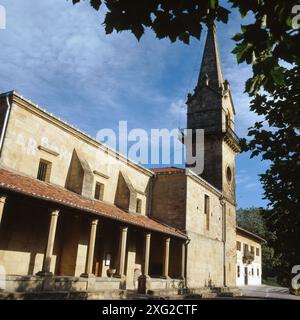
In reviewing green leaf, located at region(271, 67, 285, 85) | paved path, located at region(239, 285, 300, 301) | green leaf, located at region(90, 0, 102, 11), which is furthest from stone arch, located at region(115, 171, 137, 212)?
green leaf, located at region(271, 67, 285, 85)

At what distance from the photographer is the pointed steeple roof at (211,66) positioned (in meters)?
32.9

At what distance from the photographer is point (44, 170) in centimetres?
1681

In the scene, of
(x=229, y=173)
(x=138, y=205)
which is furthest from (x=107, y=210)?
(x=229, y=173)

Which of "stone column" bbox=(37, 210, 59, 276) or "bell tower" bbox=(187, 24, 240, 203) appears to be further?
"bell tower" bbox=(187, 24, 240, 203)

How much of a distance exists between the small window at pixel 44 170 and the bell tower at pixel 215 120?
54.6 feet

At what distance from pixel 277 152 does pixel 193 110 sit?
26379 mm

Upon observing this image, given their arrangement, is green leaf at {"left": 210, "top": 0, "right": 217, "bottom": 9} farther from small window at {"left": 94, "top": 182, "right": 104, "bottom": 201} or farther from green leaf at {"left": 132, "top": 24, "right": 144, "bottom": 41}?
small window at {"left": 94, "top": 182, "right": 104, "bottom": 201}

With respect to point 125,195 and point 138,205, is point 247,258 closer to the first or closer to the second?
point 138,205

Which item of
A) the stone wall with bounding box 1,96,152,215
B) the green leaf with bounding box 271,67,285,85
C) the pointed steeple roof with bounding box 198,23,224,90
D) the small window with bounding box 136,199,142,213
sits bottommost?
the green leaf with bounding box 271,67,285,85

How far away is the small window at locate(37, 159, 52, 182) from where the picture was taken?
653 inches

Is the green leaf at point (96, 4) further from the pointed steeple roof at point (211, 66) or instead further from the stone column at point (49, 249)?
the pointed steeple roof at point (211, 66)

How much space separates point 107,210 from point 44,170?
3805mm

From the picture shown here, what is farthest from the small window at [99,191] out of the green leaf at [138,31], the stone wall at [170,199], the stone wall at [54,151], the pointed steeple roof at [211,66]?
the pointed steeple roof at [211,66]
